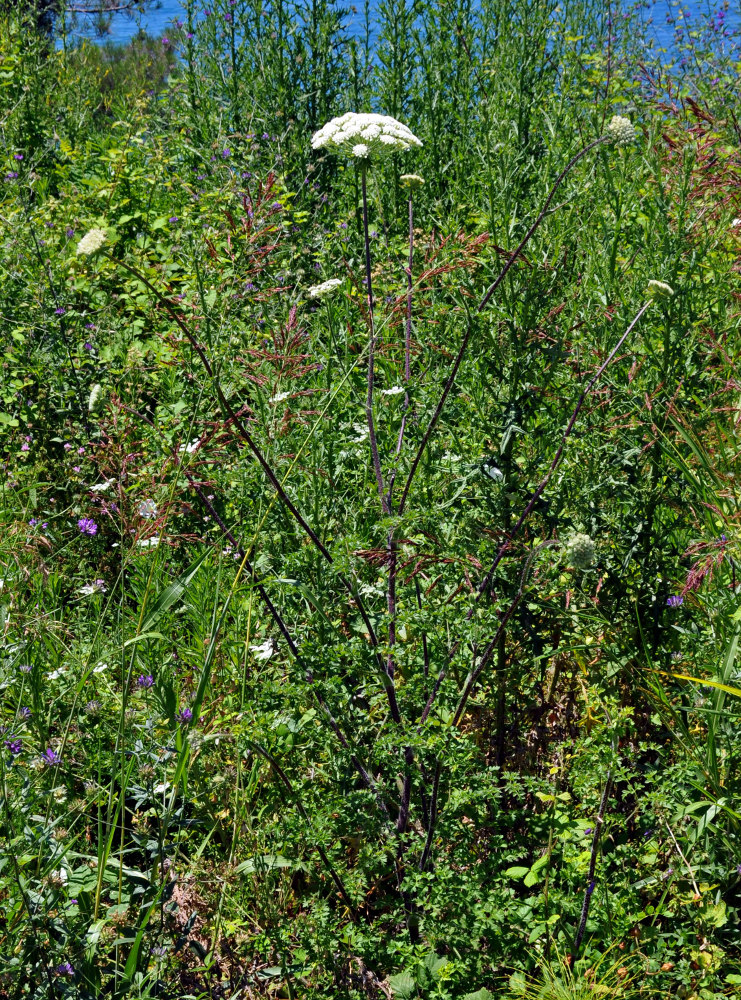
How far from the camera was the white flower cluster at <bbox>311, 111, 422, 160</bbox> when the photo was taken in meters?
1.73

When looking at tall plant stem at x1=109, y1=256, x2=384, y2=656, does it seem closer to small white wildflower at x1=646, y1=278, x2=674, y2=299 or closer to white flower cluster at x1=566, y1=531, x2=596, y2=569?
white flower cluster at x1=566, y1=531, x2=596, y2=569

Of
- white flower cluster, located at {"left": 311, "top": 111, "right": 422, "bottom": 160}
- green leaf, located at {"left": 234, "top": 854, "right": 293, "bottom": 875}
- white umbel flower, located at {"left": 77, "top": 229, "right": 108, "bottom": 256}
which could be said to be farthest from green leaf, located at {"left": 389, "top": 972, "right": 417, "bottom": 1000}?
white flower cluster, located at {"left": 311, "top": 111, "right": 422, "bottom": 160}

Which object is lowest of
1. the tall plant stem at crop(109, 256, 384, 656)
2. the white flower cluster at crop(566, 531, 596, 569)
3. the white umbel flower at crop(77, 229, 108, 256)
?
the white flower cluster at crop(566, 531, 596, 569)

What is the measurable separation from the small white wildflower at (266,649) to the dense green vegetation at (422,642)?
0.02m

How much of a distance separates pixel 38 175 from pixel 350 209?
8.06ft

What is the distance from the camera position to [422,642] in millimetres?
1972

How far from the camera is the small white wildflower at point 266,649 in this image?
6.95 ft

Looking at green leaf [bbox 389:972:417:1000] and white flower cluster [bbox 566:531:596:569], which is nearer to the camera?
green leaf [bbox 389:972:417:1000]

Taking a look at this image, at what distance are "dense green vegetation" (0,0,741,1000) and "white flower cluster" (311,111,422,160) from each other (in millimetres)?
33

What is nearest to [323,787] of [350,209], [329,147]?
→ [329,147]

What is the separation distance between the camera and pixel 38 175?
17.9 ft

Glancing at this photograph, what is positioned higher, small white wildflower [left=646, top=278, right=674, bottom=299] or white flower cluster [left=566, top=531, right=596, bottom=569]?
small white wildflower [left=646, top=278, right=674, bottom=299]

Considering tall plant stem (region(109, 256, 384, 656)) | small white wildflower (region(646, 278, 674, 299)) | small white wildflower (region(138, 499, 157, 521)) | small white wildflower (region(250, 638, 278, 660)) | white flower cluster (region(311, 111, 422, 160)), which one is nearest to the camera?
tall plant stem (region(109, 256, 384, 656))

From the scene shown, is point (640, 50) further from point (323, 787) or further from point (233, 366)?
point (323, 787)
